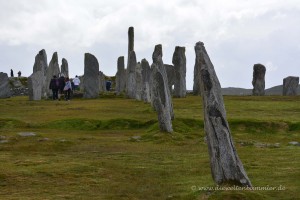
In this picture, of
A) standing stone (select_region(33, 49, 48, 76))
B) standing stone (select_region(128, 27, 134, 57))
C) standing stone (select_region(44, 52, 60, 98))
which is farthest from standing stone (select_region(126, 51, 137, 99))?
standing stone (select_region(33, 49, 48, 76))

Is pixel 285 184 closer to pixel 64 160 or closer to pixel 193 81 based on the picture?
pixel 64 160

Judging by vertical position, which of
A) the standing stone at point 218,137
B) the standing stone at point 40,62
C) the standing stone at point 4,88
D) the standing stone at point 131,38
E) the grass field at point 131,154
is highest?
the standing stone at point 131,38

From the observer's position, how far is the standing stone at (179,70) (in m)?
57.7

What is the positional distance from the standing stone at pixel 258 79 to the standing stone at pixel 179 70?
9919mm

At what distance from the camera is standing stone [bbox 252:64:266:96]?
2483 inches

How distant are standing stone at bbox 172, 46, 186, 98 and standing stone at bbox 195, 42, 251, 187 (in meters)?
40.7

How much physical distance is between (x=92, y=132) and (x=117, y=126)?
2635 mm

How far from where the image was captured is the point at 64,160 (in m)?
22.5

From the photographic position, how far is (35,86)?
58906mm

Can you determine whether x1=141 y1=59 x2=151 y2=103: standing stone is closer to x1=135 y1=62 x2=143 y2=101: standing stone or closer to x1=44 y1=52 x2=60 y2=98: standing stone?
x1=135 y1=62 x2=143 y2=101: standing stone

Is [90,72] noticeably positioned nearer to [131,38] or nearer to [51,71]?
[51,71]

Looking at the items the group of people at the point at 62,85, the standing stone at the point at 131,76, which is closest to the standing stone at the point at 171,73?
the standing stone at the point at 131,76

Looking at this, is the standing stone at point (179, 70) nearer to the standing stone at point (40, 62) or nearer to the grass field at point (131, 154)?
the grass field at point (131, 154)

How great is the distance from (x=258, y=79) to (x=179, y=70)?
11.8 m
